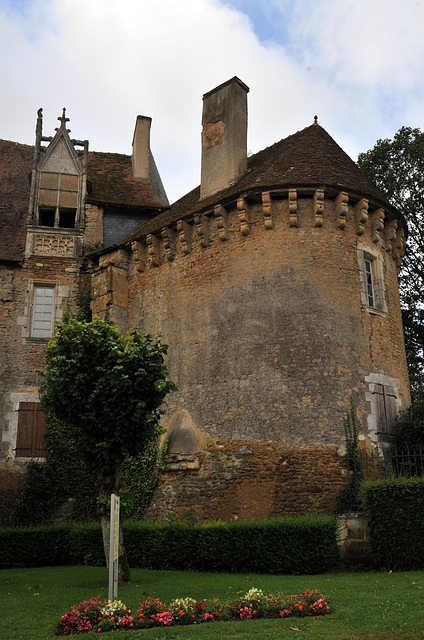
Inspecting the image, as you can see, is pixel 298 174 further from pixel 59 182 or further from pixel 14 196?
pixel 14 196

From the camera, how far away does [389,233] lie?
1541 cm

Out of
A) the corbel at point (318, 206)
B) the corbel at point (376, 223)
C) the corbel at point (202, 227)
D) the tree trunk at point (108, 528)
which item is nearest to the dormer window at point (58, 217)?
the corbel at point (202, 227)

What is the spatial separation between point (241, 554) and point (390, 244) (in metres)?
8.47

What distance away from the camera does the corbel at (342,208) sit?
14047mm

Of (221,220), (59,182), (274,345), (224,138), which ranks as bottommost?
(274,345)

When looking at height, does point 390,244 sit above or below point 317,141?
below

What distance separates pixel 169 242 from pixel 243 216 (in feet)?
8.08

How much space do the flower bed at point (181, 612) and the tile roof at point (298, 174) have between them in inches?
369

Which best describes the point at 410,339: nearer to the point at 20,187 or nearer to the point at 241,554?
the point at 241,554

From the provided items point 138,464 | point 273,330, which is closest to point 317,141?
point 273,330

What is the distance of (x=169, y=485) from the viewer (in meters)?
14.5

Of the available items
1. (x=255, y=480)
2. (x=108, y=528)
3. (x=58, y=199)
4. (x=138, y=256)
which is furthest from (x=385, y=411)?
(x=58, y=199)

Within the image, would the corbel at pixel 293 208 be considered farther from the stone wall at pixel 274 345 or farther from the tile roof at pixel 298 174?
the tile roof at pixel 298 174

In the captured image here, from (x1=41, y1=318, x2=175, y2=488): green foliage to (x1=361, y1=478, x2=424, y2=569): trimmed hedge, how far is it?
168 inches
